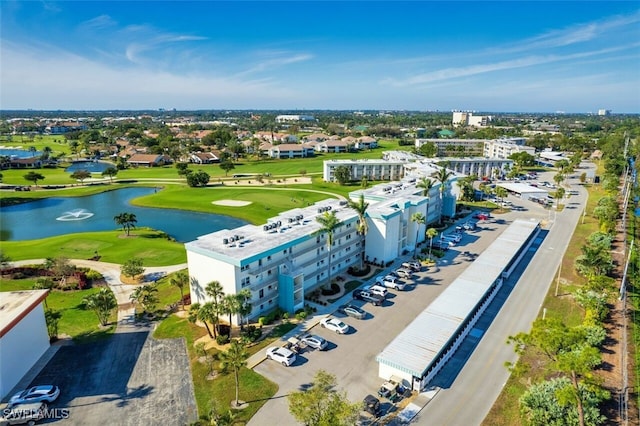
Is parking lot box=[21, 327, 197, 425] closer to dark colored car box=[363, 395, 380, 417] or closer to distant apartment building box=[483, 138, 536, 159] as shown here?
dark colored car box=[363, 395, 380, 417]

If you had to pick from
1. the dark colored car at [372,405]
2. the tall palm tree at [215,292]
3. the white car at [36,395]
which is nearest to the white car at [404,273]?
the dark colored car at [372,405]

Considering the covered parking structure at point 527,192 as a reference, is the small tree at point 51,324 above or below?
below

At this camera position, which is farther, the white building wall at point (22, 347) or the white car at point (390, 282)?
the white car at point (390, 282)

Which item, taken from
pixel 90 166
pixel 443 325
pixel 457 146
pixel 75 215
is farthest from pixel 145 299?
pixel 457 146

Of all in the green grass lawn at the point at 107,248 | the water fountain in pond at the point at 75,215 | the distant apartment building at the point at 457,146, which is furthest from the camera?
the distant apartment building at the point at 457,146

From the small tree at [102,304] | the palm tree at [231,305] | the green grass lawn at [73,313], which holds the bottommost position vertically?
the green grass lawn at [73,313]

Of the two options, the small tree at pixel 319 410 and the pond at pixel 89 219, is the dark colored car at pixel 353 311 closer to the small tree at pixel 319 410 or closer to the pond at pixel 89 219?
the small tree at pixel 319 410
